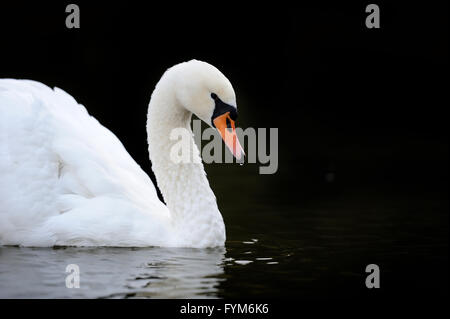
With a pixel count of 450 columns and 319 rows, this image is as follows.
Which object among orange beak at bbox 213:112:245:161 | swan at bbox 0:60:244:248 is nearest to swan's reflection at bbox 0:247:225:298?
swan at bbox 0:60:244:248

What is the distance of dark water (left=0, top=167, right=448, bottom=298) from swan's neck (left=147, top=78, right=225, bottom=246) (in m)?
0.17

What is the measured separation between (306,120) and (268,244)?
41.8ft

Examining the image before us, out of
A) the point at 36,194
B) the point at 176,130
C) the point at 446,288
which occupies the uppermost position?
the point at 176,130

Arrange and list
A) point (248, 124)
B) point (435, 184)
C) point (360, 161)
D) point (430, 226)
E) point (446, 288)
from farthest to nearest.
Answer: point (248, 124), point (360, 161), point (435, 184), point (430, 226), point (446, 288)

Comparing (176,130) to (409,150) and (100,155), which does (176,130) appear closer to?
(100,155)

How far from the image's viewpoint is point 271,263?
6598 mm

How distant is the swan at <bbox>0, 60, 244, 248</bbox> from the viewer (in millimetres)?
6922

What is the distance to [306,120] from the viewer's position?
19969mm

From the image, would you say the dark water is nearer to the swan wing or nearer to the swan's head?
the swan wing

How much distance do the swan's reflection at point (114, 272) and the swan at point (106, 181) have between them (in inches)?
4.8

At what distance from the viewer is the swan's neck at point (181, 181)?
706 centimetres

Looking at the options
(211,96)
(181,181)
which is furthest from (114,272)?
(211,96)

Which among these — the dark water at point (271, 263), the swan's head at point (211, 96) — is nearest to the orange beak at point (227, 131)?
the swan's head at point (211, 96)

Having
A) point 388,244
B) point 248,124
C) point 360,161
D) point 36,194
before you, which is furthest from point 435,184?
point 248,124
